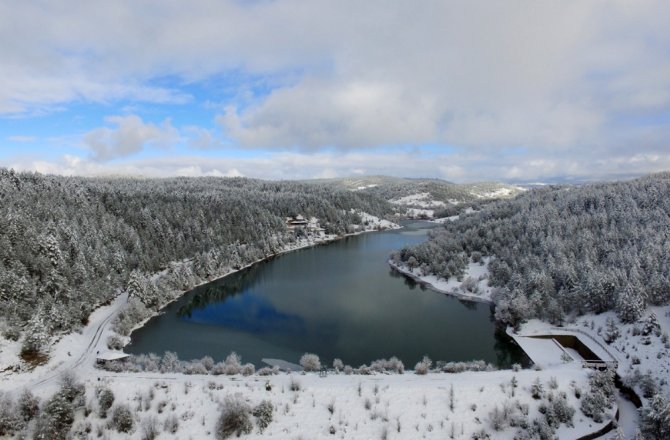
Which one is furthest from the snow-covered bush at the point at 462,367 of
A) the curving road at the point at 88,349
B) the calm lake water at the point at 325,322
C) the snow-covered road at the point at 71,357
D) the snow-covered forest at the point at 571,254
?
the curving road at the point at 88,349

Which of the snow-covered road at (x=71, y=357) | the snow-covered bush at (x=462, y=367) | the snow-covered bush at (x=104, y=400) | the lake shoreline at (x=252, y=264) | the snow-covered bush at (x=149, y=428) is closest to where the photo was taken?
the snow-covered bush at (x=149, y=428)

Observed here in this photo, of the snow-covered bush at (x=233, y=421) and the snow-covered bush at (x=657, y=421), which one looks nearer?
the snow-covered bush at (x=657, y=421)

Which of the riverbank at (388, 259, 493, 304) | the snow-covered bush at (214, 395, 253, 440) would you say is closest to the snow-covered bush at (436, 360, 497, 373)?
the snow-covered bush at (214, 395, 253, 440)

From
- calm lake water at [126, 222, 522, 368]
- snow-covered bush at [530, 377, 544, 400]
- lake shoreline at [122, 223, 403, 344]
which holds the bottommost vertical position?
calm lake water at [126, 222, 522, 368]

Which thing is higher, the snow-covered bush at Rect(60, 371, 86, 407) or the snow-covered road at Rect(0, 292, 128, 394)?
the snow-covered bush at Rect(60, 371, 86, 407)

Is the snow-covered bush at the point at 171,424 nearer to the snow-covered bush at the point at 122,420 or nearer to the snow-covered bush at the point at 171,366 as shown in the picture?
the snow-covered bush at the point at 122,420

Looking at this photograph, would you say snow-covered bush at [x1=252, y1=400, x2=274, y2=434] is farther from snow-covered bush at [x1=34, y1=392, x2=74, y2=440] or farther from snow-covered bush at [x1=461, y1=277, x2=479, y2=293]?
snow-covered bush at [x1=461, y1=277, x2=479, y2=293]

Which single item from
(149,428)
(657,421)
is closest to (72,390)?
(149,428)
